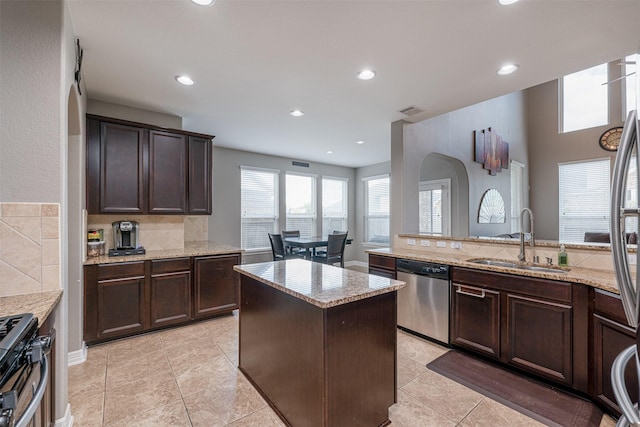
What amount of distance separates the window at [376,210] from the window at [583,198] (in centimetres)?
358

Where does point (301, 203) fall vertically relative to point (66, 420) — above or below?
above

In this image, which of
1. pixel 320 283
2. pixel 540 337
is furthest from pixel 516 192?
pixel 320 283

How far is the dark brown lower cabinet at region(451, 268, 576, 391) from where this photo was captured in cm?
208

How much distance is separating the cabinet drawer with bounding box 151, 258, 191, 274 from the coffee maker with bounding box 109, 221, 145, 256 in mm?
291

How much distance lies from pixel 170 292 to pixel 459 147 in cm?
475

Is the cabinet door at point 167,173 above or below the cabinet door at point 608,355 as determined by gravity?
above

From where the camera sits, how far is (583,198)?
20.5ft

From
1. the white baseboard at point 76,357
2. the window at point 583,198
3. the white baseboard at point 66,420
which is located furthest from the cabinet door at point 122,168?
the window at point 583,198

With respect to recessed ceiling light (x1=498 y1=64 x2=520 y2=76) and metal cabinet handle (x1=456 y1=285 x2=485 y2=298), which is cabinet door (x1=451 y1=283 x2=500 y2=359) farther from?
recessed ceiling light (x1=498 y1=64 x2=520 y2=76)

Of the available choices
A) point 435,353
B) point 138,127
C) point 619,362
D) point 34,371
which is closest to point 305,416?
point 34,371

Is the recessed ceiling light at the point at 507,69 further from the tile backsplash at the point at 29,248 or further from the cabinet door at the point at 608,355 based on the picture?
the tile backsplash at the point at 29,248

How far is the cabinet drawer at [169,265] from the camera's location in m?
3.12

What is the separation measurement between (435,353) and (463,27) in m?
2.73

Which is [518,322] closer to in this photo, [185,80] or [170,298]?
[170,298]
